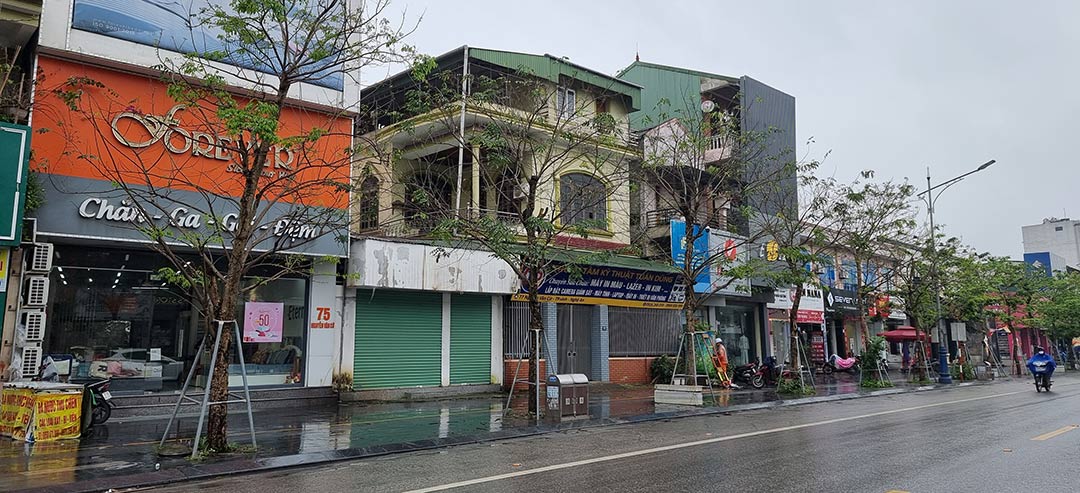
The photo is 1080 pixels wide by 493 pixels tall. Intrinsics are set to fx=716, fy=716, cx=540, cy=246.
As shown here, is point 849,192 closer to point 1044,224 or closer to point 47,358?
point 47,358

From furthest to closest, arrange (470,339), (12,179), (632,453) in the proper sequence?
(470,339) < (12,179) < (632,453)

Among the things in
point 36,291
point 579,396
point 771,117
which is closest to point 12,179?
point 36,291

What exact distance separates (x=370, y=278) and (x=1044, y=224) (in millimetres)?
79311

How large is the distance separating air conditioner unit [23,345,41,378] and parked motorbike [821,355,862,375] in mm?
29599

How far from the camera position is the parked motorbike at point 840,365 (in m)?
32.5

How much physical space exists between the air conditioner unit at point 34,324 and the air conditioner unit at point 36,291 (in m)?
0.18

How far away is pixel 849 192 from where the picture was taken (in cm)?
2347

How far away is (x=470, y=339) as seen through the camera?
21.6 metres

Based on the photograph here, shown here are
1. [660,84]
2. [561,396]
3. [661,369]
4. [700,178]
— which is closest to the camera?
[561,396]

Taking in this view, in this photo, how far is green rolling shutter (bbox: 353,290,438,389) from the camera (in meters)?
19.2

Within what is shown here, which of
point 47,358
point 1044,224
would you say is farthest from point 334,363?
point 1044,224

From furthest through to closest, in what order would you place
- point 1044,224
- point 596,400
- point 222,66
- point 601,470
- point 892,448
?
point 1044,224 → point 596,400 → point 222,66 → point 892,448 → point 601,470

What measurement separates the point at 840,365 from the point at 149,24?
1166 inches

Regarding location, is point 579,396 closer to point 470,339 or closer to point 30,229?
point 470,339
